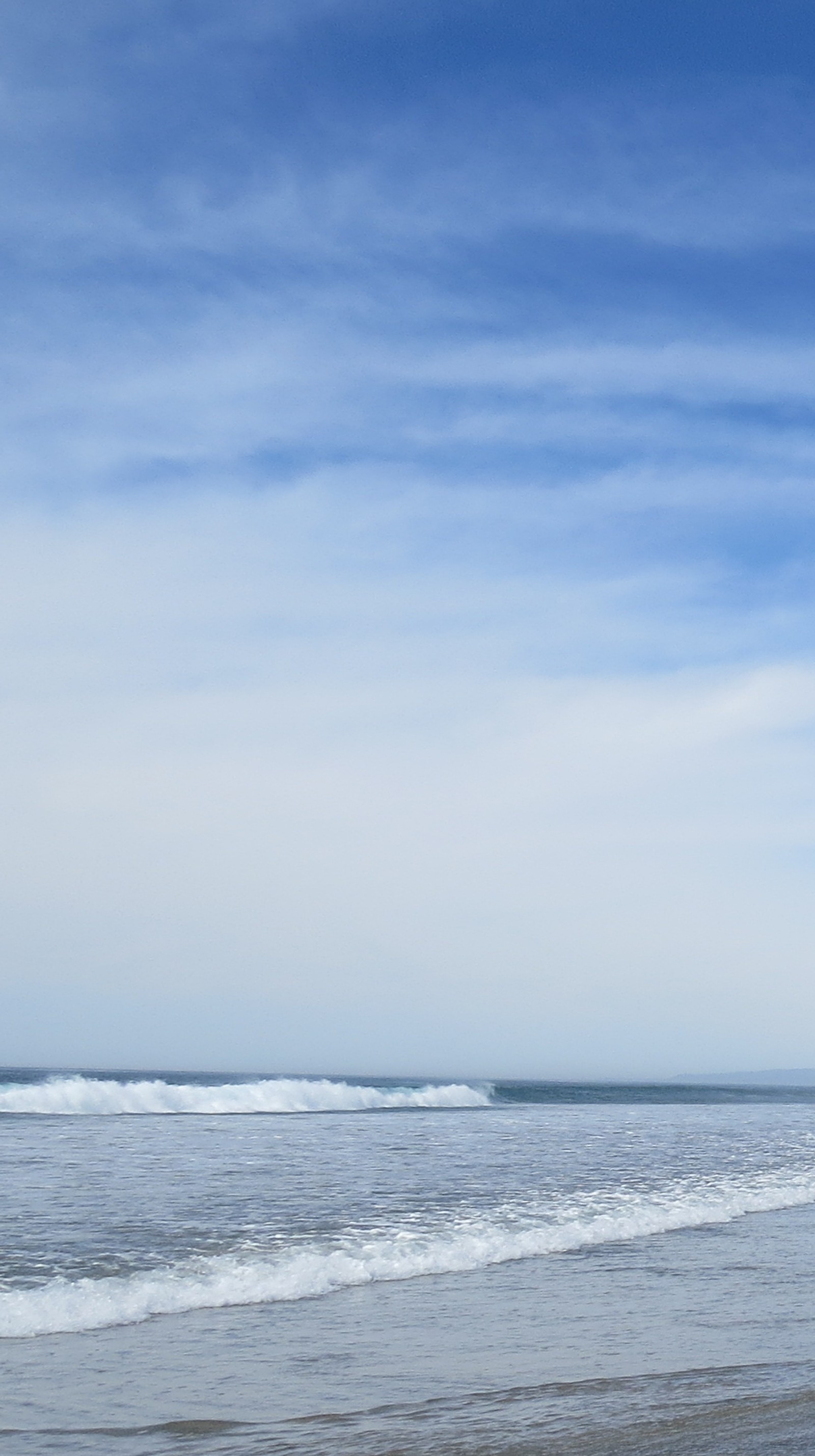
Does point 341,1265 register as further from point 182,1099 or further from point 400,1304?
→ point 182,1099

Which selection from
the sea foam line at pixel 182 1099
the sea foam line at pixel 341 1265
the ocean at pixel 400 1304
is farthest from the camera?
the sea foam line at pixel 182 1099

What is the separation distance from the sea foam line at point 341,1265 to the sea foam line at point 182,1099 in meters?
28.4

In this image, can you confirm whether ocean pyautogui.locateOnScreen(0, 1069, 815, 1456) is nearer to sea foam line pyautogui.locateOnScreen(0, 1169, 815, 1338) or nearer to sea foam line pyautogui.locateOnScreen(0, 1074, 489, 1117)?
sea foam line pyautogui.locateOnScreen(0, 1169, 815, 1338)

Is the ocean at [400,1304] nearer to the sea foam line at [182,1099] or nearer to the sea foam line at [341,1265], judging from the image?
the sea foam line at [341,1265]

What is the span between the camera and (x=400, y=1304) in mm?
10398

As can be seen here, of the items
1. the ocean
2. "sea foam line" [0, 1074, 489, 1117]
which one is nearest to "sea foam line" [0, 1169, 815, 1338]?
the ocean

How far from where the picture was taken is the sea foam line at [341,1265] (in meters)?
9.62

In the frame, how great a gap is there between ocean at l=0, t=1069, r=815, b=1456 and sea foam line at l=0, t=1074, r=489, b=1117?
24.8 meters

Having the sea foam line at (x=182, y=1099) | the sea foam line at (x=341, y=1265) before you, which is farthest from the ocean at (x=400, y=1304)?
the sea foam line at (x=182, y=1099)

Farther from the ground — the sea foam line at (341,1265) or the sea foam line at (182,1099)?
the sea foam line at (341,1265)

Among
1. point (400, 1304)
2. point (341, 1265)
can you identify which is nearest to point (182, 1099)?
point (341, 1265)

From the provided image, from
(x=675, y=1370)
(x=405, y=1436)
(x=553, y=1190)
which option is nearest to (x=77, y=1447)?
(x=405, y=1436)

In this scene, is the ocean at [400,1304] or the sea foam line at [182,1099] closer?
the ocean at [400,1304]

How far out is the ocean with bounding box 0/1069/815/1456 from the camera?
665 centimetres
